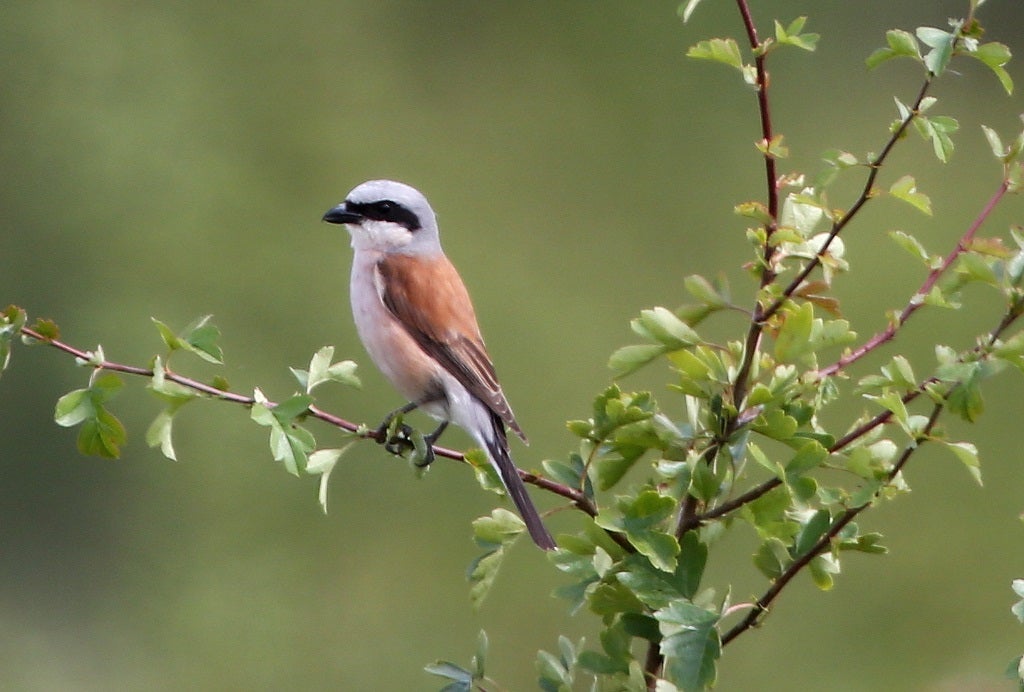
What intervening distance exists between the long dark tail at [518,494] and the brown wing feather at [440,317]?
0.57 feet

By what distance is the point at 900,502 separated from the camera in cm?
635

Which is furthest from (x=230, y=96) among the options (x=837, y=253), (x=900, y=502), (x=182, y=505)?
(x=837, y=253)

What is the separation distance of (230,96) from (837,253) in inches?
260

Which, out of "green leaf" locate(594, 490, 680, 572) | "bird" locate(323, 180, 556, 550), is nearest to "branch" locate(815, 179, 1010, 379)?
"green leaf" locate(594, 490, 680, 572)

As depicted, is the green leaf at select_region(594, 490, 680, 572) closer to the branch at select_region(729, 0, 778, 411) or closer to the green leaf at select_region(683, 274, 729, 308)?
the branch at select_region(729, 0, 778, 411)

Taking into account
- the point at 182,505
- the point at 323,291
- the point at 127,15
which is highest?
the point at 127,15

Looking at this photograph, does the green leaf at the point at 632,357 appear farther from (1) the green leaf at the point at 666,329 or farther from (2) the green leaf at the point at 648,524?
(2) the green leaf at the point at 648,524

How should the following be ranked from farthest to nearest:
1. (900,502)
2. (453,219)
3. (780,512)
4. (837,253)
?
(453,219) < (900,502) < (837,253) < (780,512)

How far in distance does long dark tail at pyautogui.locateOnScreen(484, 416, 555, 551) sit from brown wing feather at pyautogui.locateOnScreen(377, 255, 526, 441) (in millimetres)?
173

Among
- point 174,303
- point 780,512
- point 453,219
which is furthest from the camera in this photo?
point 453,219

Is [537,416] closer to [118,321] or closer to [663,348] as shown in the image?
[118,321]

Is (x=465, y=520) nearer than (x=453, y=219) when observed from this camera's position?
Yes

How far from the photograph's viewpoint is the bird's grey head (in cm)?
277

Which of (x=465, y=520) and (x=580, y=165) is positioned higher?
(x=580, y=165)
